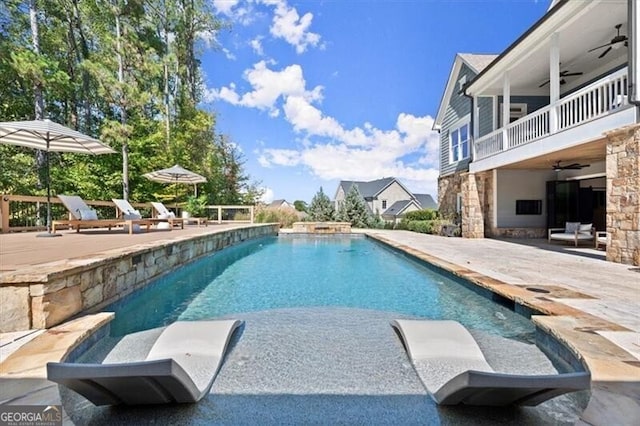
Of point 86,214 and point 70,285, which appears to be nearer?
point 70,285

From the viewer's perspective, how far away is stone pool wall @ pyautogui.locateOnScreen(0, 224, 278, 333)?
2.81 meters

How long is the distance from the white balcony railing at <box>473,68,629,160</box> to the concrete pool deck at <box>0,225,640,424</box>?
3.07 metres

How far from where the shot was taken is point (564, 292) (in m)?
3.89

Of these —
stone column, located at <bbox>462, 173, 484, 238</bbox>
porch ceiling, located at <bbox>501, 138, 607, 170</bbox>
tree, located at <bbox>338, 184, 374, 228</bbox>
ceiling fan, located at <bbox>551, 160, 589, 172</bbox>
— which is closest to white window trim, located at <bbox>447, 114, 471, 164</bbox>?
stone column, located at <bbox>462, 173, 484, 238</bbox>

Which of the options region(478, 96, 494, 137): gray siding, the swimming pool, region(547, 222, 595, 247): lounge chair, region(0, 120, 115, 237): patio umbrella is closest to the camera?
the swimming pool

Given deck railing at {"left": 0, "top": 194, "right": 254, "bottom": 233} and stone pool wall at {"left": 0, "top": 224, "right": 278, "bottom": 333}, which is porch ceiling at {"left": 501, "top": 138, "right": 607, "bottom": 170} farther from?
deck railing at {"left": 0, "top": 194, "right": 254, "bottom": 233}

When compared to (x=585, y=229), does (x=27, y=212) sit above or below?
above

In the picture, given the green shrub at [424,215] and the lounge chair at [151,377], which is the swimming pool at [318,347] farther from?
the green shrub at [424,215]

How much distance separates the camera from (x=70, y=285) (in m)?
3.23

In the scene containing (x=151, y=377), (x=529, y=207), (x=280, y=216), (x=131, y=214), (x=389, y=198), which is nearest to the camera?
(x=151, y=377)

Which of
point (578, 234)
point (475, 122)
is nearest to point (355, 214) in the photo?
point (475, 122)

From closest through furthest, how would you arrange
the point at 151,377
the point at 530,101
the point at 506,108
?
1. the point at 151,377
2. the point at 506,108
3. the point at 530,101

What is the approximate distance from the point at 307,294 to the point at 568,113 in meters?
7.30

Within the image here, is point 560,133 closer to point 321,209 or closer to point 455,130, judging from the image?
point 455,130
